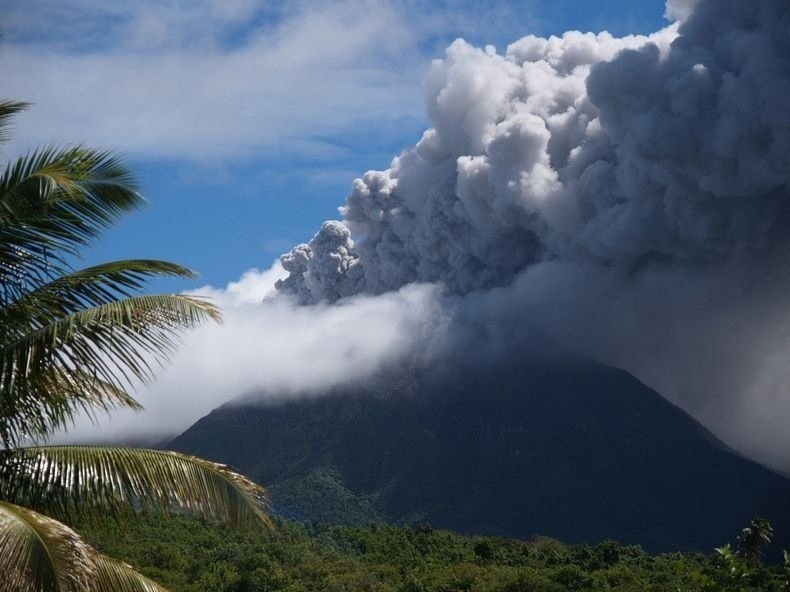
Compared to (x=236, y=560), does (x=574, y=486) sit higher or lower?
higher

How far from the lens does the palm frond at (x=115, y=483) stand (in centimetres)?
616

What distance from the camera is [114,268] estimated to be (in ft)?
21.5

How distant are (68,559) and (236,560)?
123 feet

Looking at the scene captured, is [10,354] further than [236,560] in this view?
No

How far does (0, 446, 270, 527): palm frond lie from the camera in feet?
20.2

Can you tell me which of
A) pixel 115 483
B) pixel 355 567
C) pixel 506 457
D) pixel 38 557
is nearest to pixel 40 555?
pixel 38 557

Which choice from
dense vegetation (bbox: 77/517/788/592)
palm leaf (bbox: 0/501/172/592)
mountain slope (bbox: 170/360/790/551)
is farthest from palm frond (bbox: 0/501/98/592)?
mountain slope (bbox: 170/360/790/551)

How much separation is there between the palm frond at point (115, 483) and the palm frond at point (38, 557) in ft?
2.60

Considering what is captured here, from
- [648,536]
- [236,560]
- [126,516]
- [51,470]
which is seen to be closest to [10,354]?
[51,470]

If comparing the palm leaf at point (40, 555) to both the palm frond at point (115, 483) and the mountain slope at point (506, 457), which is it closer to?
the palm frond at point (115, 483)

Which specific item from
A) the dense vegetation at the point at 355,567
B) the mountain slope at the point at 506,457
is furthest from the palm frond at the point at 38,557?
the mountain slope at the point at 506,457

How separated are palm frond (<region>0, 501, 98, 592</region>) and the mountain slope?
3820 inches

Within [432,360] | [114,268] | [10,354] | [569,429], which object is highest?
[432,360]

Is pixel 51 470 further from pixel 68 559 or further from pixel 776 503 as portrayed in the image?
pixel 776 503
